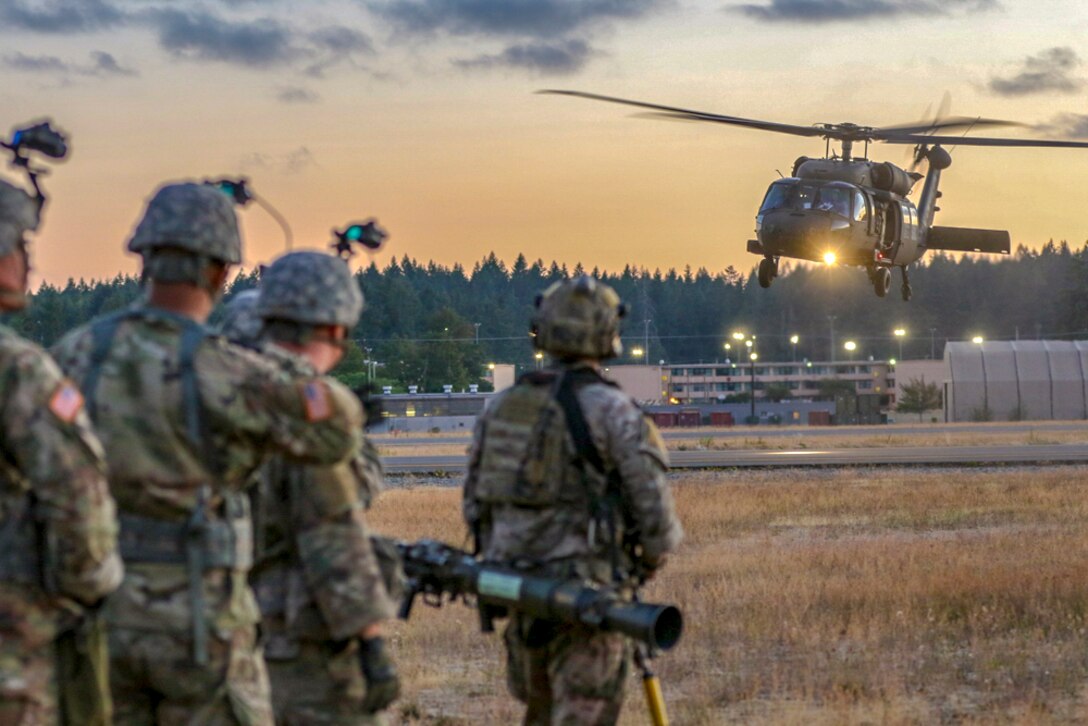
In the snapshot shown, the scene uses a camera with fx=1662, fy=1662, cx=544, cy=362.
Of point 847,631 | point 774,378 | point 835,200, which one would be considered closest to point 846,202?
point 835,200

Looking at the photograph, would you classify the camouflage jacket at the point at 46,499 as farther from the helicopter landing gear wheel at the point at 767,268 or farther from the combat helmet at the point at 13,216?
the helicopter landing gear wheel at the point at 767,268

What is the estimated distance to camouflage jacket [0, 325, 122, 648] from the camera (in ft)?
12.5

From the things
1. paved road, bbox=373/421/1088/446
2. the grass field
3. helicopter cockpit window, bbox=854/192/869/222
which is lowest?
paved road, bbox=373/421/1088/446

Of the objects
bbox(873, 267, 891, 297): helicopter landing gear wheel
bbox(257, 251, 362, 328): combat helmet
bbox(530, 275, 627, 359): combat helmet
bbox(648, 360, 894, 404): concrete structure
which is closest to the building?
bbox(648, 360, 894, 404): concrete structure

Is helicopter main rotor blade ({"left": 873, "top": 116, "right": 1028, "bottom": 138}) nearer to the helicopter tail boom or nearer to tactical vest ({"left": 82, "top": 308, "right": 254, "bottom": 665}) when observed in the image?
the helicopter tail boom

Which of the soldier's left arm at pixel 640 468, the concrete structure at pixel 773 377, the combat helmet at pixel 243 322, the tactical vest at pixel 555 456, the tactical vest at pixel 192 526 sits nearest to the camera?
the tactical vest at pixel 192 526

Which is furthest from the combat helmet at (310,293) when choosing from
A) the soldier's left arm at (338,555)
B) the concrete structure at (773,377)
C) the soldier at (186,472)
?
the concrete structure at (773,377)

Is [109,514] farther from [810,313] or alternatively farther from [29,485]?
[810,313]

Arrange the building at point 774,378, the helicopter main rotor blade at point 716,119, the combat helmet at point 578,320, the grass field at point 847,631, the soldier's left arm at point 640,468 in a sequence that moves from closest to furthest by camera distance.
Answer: the soldier's left arm at point 640,468
the combat helmet at point 578,320
the grass field at point 847,631
the helicopter main rotor blade at point 716,119
the building at point 774,378

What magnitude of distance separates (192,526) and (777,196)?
28.5m

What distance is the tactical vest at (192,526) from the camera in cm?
432

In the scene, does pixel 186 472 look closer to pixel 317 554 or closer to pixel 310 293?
pixel 317 554

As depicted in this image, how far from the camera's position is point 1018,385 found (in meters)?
95.1

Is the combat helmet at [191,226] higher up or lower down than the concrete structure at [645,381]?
higher up
